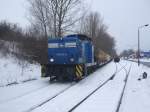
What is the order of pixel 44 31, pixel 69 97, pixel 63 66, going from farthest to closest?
pixel 44 31 → pixel 63 66 → pixel 69 97

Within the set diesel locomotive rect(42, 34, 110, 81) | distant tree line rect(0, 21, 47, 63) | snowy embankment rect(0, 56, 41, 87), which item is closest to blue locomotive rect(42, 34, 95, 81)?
diesel locomotive rect(42, 34, 110, 81)

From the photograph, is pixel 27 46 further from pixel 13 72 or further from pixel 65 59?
pixel 65 59

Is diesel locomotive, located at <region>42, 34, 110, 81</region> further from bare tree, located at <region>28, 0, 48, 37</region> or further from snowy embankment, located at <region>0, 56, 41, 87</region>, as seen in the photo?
bare tree, located at <region>28, 0, 48, 37</region>

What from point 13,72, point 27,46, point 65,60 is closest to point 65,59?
point 65,60

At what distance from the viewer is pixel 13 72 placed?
22141mm

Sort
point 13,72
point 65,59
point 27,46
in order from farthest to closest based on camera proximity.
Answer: point 27,46, point 13,72, point 65,59

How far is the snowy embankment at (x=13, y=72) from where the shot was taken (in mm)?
18828

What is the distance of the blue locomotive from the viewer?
1975 cm

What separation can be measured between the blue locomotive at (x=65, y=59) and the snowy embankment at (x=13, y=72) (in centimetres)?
196

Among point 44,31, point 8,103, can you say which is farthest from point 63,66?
point 44,31

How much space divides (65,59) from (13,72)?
14.8 feet

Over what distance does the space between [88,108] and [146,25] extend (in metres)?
44.5

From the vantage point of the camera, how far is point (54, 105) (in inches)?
439

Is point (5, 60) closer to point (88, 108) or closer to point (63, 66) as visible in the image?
point (63, 66)
